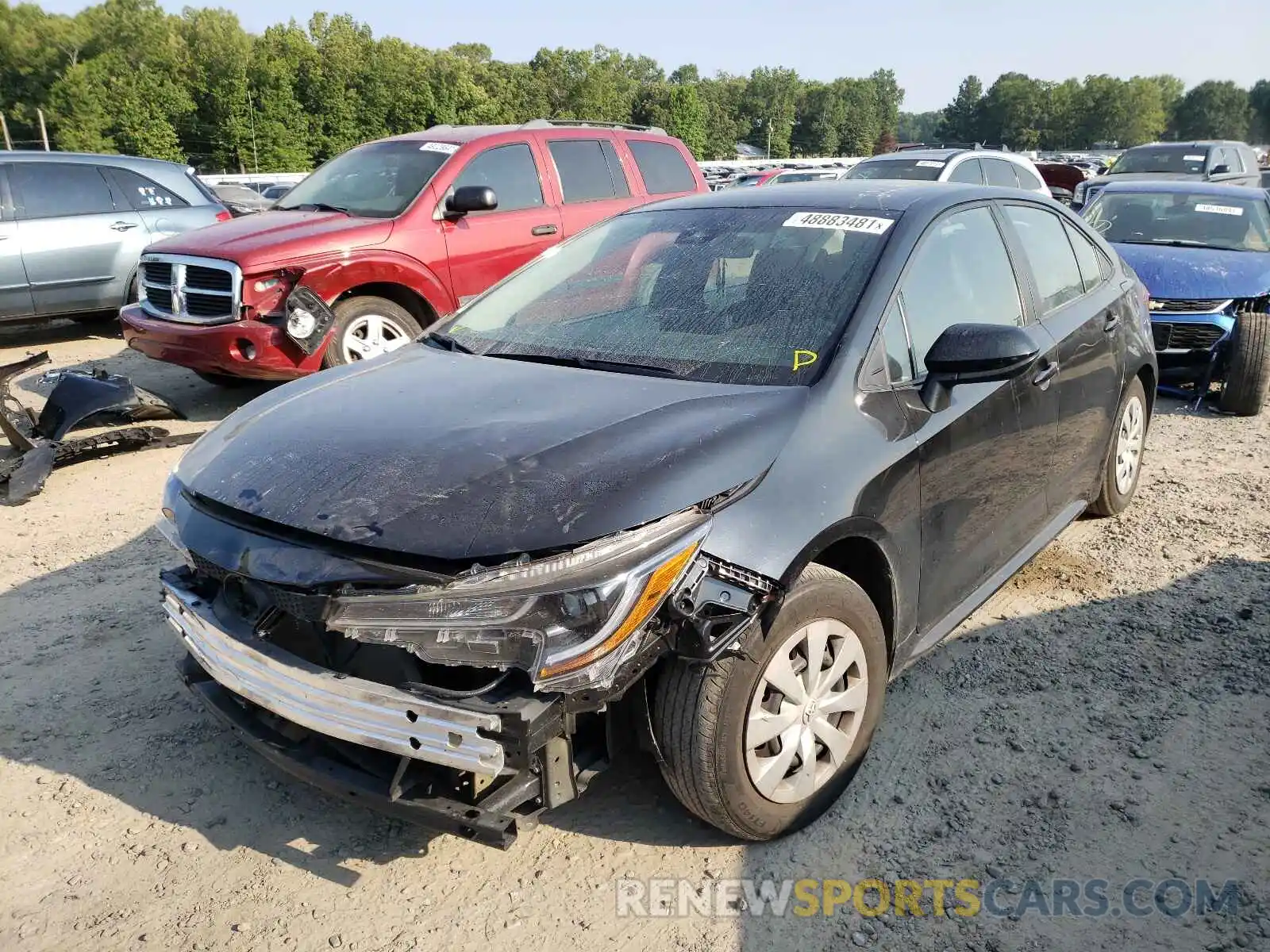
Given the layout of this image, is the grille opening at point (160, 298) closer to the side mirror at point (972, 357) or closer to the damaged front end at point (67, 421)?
the damaged front end at point (67, 421)

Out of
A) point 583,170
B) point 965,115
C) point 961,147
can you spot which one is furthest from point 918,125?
point 583,170

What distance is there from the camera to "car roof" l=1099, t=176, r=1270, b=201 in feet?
27.2

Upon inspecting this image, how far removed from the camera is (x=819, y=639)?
8.14ft

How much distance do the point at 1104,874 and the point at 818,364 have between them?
1.53m

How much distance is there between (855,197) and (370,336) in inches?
159

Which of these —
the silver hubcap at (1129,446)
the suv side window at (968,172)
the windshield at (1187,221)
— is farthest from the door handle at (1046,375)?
the suv side window at (968,172)

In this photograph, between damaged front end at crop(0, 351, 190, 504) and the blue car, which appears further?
the blue car

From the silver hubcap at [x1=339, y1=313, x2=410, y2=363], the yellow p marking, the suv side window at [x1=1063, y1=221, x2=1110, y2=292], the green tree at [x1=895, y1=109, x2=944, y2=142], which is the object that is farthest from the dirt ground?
the green tree at [x1=895, y1=109, x2=944, y2=142]

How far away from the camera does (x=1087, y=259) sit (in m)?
4.22

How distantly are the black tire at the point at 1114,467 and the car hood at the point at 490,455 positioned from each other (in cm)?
244

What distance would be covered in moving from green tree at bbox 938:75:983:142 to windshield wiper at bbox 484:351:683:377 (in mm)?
129914

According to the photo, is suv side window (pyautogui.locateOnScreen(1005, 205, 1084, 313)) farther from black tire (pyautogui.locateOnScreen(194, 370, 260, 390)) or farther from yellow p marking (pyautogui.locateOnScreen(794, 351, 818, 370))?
black tire (pyautogui.locateOnScreen(194, 370, 260, 390))

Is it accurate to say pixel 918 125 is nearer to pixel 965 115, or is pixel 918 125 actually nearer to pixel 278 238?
pixel 965 115

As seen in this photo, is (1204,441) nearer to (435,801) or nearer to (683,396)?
(683,396)
